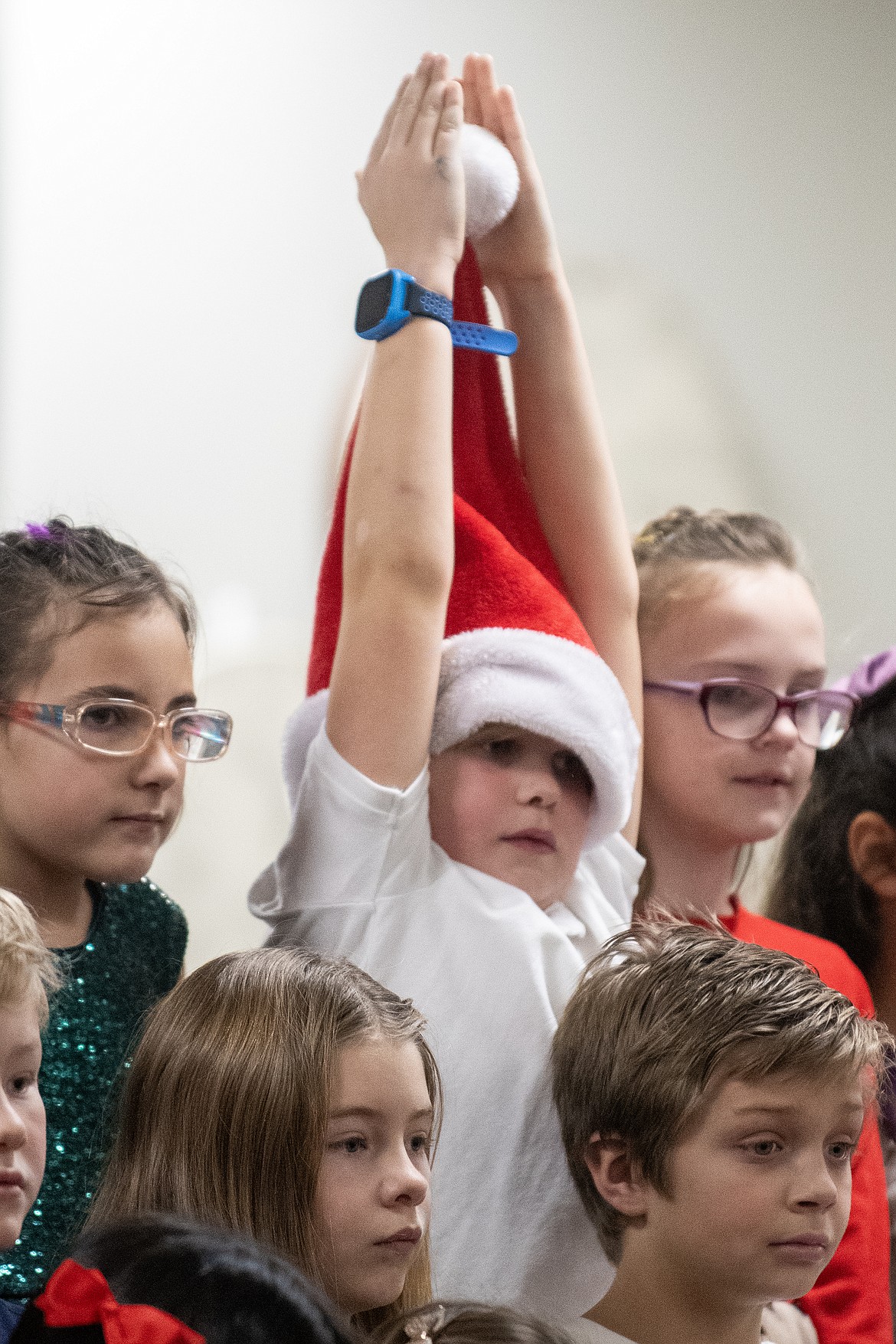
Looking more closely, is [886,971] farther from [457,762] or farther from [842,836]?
[457,762]

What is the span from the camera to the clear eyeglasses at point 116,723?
0.90m

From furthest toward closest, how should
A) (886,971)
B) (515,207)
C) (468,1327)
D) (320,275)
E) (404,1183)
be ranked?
1. (320,275)
2. (886,971)
3. (515,207)
4. (404,1183)
5. (468,1327)

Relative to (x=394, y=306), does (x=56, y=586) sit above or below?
below

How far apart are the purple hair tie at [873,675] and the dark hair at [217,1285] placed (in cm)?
93

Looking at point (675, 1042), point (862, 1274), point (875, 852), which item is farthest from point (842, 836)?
point (675, 1042)

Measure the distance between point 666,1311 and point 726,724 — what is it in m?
0.46

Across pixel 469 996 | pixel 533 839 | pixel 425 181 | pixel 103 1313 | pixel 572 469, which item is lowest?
pixel 103 1313

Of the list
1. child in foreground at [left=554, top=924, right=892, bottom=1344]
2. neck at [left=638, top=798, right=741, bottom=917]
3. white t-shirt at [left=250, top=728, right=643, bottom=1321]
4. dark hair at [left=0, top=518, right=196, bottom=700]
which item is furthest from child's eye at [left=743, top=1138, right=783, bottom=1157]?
dark hair at [left=0, top=518, right=196, bottom=700]

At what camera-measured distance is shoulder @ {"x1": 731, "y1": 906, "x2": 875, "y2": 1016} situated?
3.92 feet

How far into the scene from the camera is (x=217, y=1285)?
531 mm

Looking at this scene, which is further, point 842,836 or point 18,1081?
point 842,836

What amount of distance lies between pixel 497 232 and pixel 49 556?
1.34 ft

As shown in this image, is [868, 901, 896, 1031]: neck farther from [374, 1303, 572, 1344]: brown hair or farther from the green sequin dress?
[374, 1303, 572, 1344]: brown hair

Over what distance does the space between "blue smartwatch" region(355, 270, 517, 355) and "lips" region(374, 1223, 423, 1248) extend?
54 cm
